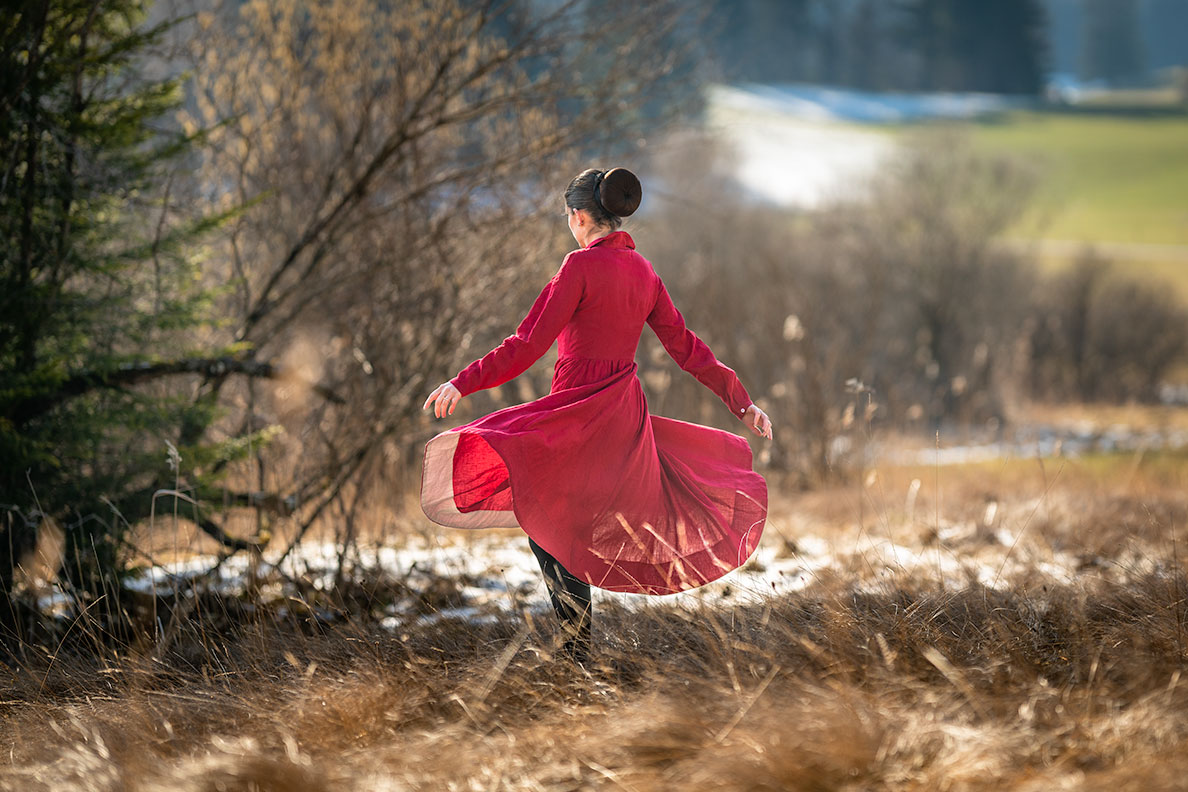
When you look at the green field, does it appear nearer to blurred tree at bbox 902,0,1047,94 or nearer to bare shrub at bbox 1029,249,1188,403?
blurred tree at bbox 902,0,1047,94

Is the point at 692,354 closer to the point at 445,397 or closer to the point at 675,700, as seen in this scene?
the point at 445,397

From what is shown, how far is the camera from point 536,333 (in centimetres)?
309

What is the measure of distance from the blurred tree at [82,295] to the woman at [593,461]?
76.2 inches

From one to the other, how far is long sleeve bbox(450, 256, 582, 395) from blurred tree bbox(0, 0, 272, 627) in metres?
2.06

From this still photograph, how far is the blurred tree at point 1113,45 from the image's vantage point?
96.7 m

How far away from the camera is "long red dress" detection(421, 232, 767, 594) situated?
306cm

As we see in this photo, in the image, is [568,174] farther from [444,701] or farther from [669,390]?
[444,701]

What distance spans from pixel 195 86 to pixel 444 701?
4.92 metres

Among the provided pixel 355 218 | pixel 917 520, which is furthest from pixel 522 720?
pixel 917 520

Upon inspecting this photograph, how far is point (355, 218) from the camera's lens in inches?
228

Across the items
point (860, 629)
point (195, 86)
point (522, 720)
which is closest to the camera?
point (522, 720)

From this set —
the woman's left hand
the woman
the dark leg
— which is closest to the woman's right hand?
the woman

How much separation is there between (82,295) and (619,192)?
2867 mm

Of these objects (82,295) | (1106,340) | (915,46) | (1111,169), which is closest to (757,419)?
(82,295)
